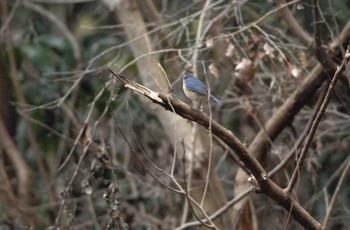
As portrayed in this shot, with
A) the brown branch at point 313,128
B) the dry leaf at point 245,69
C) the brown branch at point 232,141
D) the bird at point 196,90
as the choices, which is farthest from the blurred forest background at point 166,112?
the brown branch at point 313,128

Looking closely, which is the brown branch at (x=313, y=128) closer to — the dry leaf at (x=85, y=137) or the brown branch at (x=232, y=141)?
the brown branch at (x=232, y=141)

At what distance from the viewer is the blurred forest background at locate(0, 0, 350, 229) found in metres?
4.86

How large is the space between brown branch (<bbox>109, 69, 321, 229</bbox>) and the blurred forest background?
0.68 metres

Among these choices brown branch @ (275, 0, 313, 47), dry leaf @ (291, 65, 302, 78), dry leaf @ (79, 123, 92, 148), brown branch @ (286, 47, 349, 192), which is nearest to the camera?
brown branch @ (286, 47, 349, 192)

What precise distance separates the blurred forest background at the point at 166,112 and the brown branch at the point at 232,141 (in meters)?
0.68

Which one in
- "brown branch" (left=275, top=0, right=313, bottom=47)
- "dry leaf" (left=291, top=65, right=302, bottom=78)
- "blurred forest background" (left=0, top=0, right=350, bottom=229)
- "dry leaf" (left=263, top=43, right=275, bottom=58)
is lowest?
"blurred forest background" (left=0, top=0, right=350, bottom=229)

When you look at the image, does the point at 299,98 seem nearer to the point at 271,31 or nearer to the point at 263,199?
the point at 271,31

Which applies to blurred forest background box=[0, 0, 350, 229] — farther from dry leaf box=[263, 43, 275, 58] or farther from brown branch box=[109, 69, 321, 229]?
brown branch box=[109, 69, 321, 229]

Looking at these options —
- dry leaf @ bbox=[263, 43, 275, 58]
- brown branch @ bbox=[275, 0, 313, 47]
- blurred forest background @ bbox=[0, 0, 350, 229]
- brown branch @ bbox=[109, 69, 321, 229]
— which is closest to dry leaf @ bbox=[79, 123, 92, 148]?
blurred forest background @ bbox=[0, 0, 350, 229]

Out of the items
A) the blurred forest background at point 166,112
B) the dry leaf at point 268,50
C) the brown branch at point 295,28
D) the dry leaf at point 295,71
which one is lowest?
the blurred forest background at point 166,112

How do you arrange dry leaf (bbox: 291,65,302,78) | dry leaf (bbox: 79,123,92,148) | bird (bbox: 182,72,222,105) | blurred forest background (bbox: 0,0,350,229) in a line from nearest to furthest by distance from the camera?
bird (bbox: 182,72,222,105)
dry leaf (bbox: 79,123,92,148)
dry leaf (bbox: 291,65,302,78)
blurred forest background (bbox: 0,0,350,229)

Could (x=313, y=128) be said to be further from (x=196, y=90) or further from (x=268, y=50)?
(x=268, y=50)

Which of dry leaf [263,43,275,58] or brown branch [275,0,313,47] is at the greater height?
brown branch [275,0,313,47]

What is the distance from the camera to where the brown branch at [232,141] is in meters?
3.11
